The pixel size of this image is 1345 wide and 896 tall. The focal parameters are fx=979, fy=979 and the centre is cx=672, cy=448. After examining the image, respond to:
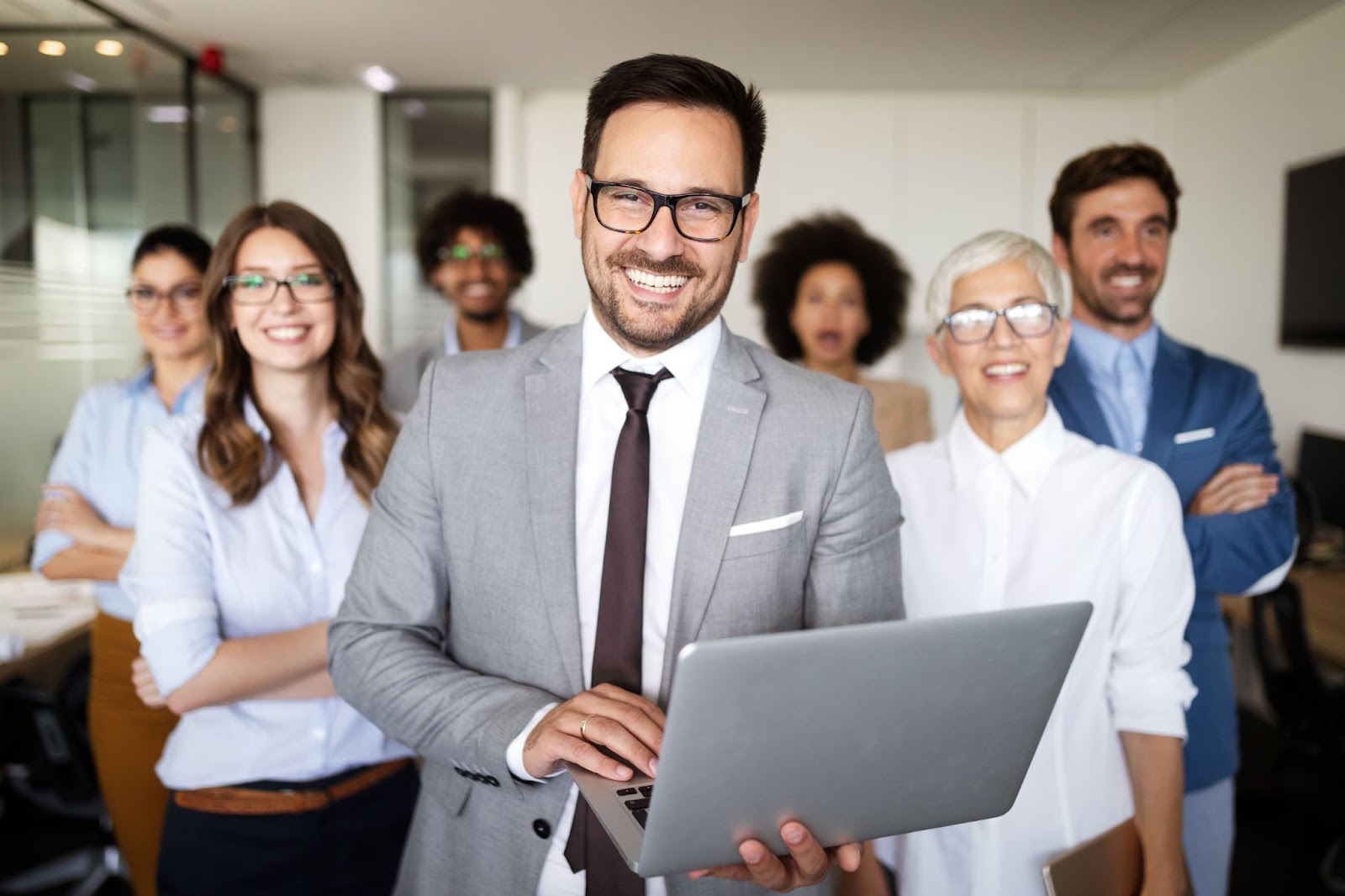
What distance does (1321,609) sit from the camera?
12.5ft

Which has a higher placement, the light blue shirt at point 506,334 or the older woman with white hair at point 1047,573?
the light blue shirt at point 506,334

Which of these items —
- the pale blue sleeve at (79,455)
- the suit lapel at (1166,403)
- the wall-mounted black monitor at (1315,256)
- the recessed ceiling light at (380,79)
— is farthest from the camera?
the recessed ceiling light at (380,79)

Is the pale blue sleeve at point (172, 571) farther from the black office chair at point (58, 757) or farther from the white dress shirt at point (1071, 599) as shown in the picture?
the black office chair at point (58, 757)

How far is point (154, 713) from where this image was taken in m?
2.48

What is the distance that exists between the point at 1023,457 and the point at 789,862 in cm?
91

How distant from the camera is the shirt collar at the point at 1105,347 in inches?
84.5

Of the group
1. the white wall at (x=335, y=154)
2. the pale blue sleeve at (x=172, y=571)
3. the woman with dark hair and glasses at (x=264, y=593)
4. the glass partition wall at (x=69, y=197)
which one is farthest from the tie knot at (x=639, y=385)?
the white wall at (x=335, y=154)

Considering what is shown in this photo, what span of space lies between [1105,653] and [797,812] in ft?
2.85

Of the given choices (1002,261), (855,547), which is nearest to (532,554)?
(855,547)

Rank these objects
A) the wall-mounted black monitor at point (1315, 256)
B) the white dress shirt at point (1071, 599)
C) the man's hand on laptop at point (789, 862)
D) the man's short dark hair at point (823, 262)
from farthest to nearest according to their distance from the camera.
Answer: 1. the wall-mounted black monitor at point (1315, 256)
2. the man's short dark hair at point (823, 262)
3. the white dress shirt at point (1071, 599)
4. the man's hand on laptop at point (789, 862)

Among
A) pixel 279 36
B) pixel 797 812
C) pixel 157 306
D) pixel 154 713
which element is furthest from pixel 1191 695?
pixel 279 36

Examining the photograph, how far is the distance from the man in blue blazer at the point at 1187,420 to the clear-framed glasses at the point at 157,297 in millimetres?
2287

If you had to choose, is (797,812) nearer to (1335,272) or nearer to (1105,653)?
(1105,653)

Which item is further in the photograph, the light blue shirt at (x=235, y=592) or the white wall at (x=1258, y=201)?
the white wall at (x=1258, y=201)
